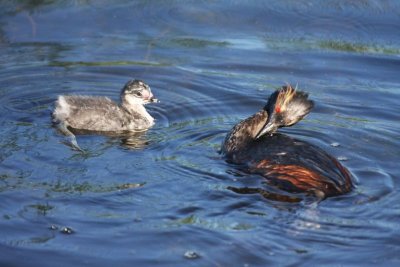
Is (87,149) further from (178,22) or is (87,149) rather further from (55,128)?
(178,22)

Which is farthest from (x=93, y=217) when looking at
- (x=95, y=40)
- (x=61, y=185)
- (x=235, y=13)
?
(x=235, y=13)

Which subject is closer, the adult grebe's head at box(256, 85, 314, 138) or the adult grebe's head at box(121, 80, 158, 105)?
the adult grebe's head at box(256, 85, 314, 138)

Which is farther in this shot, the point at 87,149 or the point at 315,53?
the point at 315,53

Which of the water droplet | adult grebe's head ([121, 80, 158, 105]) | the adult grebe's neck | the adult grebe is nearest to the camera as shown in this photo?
the water droplet

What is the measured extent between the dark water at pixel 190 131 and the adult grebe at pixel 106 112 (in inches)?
8.0

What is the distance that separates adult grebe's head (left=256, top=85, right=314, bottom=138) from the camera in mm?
8359

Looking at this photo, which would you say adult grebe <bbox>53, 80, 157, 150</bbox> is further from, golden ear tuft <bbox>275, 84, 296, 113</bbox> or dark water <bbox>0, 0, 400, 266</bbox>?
golden ear tuft <bbox>275, 84, 296, 113</bbox>

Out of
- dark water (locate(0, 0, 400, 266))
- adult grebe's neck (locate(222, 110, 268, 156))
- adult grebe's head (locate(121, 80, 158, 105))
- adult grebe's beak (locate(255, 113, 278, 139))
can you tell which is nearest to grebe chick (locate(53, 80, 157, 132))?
adult grebe's head (locate(121, 80, 158, 105))

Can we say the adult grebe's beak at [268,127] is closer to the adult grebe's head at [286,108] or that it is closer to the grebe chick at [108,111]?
the adult grebe's head at [286,108]

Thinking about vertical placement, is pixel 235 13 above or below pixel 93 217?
above

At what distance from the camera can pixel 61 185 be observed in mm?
7230

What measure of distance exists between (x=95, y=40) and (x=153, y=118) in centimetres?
219

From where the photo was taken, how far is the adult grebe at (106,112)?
8.95 metres

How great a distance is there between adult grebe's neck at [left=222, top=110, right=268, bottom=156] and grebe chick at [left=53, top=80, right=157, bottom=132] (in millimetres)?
1247
